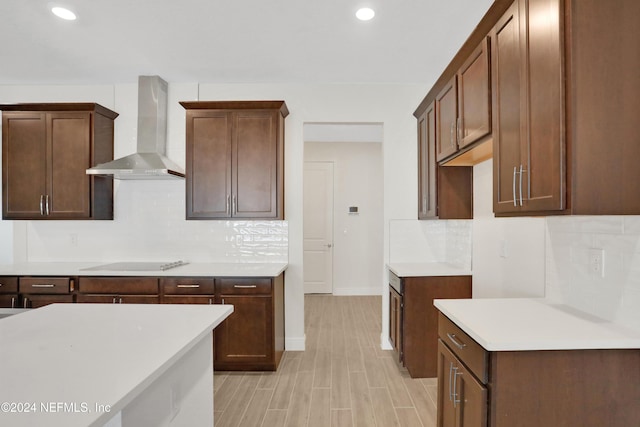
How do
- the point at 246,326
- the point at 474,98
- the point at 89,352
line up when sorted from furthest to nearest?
the point at 246,326, the point at 474,98, the point at 89,352

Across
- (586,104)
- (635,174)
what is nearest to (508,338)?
(635,174)

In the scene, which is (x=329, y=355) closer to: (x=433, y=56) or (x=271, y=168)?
(x=271, y=168)

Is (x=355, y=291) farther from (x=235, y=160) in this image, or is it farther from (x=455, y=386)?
(x=455, y=386)

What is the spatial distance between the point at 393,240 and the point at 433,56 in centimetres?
177

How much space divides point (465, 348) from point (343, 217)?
469cm

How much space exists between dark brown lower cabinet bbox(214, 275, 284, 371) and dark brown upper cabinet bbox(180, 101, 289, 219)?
0.68m

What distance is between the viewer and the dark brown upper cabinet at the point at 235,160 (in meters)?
3.39

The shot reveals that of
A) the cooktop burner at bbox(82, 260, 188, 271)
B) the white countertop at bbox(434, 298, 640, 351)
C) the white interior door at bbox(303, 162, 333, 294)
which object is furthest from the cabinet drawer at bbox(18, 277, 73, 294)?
the white interior door at bbox(303, 162, 333, 294)

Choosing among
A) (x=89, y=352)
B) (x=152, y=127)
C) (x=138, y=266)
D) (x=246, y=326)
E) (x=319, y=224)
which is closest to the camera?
(x=89, y=352)

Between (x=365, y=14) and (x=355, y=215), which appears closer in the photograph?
(x=365, y=14)

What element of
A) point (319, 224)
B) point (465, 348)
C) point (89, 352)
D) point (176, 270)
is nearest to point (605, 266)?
point (465, 348)

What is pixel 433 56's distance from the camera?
10.3ft

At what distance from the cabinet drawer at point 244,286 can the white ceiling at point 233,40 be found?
6.44 feet

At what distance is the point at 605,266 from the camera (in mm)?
1584
